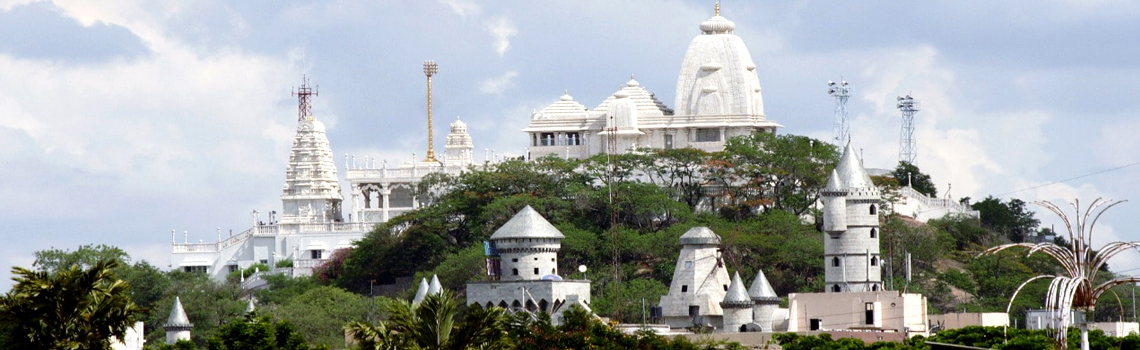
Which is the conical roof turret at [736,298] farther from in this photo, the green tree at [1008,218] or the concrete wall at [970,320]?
the green tree at [1008,218]

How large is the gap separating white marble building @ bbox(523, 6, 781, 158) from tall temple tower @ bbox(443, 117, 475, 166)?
1306 cm

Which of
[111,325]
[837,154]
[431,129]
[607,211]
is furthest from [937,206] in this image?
[111,325]

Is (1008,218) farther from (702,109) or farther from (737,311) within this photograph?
(737,311)

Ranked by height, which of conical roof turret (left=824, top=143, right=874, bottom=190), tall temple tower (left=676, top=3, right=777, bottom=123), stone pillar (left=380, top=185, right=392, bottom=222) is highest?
tall temple tower (left=676, top=3, right=777, bottom=123)

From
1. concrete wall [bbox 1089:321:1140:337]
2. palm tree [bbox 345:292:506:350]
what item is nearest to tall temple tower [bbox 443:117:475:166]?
concrete wall [bbox 1089:321:1140:337]

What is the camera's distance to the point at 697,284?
99812 mm

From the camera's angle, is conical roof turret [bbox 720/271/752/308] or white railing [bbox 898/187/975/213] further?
white railing [bbox 898/187/975/213]

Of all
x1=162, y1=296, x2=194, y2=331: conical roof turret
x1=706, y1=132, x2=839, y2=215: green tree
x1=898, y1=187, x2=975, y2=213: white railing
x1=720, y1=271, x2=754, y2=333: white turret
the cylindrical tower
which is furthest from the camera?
x1=898, y1=187, x2=975, y2=213: white railing

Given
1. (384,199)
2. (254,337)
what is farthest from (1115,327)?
(384,199)

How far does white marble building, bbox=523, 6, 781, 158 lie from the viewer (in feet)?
434

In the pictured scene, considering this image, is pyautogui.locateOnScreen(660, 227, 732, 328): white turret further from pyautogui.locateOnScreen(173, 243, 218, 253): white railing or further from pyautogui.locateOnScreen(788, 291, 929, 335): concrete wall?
pyautogui.locateOnScreen(173, 243, 218, 253): white railing

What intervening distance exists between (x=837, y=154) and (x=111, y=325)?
227ft

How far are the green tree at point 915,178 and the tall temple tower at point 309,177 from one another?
104ft

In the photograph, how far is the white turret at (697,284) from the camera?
99375 mm
